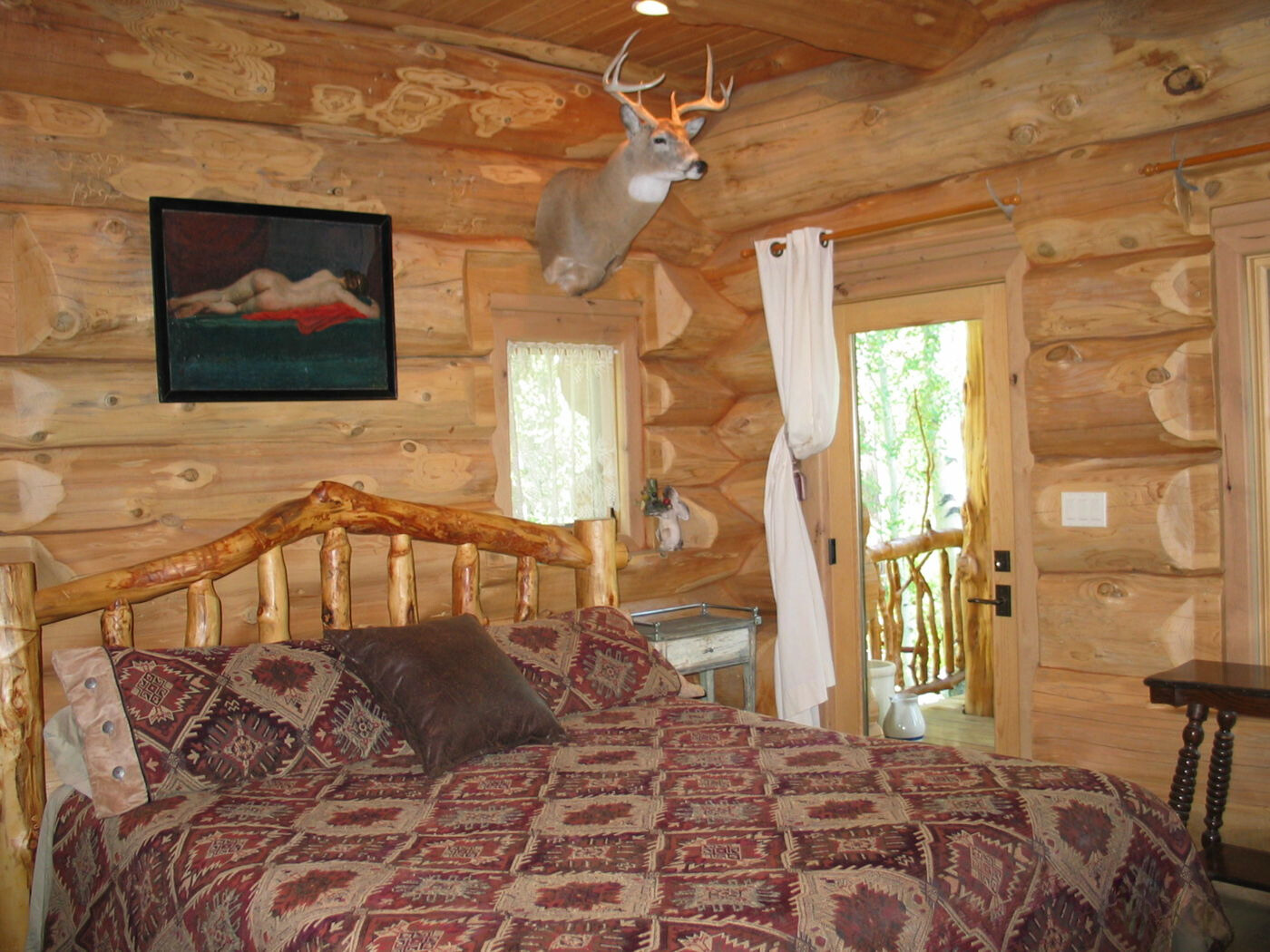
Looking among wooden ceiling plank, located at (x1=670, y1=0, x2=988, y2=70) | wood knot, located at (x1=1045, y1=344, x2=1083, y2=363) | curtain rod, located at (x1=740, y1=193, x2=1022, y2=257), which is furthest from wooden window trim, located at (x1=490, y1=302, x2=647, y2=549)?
wood knot, located at (x1=1045, y1=344, x2=1083, y2=363)

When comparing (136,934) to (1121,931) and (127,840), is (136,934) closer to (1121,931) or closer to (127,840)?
(127,840)

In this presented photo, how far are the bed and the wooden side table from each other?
715 millimetres

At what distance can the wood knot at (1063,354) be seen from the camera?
12.9 feet

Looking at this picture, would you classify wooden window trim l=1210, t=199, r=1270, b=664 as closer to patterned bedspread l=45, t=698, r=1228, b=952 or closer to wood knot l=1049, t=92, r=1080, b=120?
wood knot l=1049, t=92, r=1080, b=120

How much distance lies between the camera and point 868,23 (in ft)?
12.1

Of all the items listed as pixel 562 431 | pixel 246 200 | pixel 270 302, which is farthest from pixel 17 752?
pixel 562 431

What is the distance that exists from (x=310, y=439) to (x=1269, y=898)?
11.4 feet

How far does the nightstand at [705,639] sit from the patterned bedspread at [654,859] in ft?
4.56

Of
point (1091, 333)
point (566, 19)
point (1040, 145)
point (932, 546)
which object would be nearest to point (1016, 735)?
point (932, 546)

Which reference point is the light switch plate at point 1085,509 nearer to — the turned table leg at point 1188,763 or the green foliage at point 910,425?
the green foliage at point 910,425

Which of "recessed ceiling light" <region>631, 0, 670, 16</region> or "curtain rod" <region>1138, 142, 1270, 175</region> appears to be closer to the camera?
"curtain rod" <region>1138, 142, 1270, 175</region>

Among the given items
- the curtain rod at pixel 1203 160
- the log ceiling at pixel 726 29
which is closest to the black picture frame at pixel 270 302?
the log ceiling at pixel 726 29

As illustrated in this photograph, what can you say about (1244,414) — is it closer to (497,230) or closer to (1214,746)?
(1214,746)

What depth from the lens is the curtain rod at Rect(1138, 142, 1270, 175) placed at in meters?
3.36
